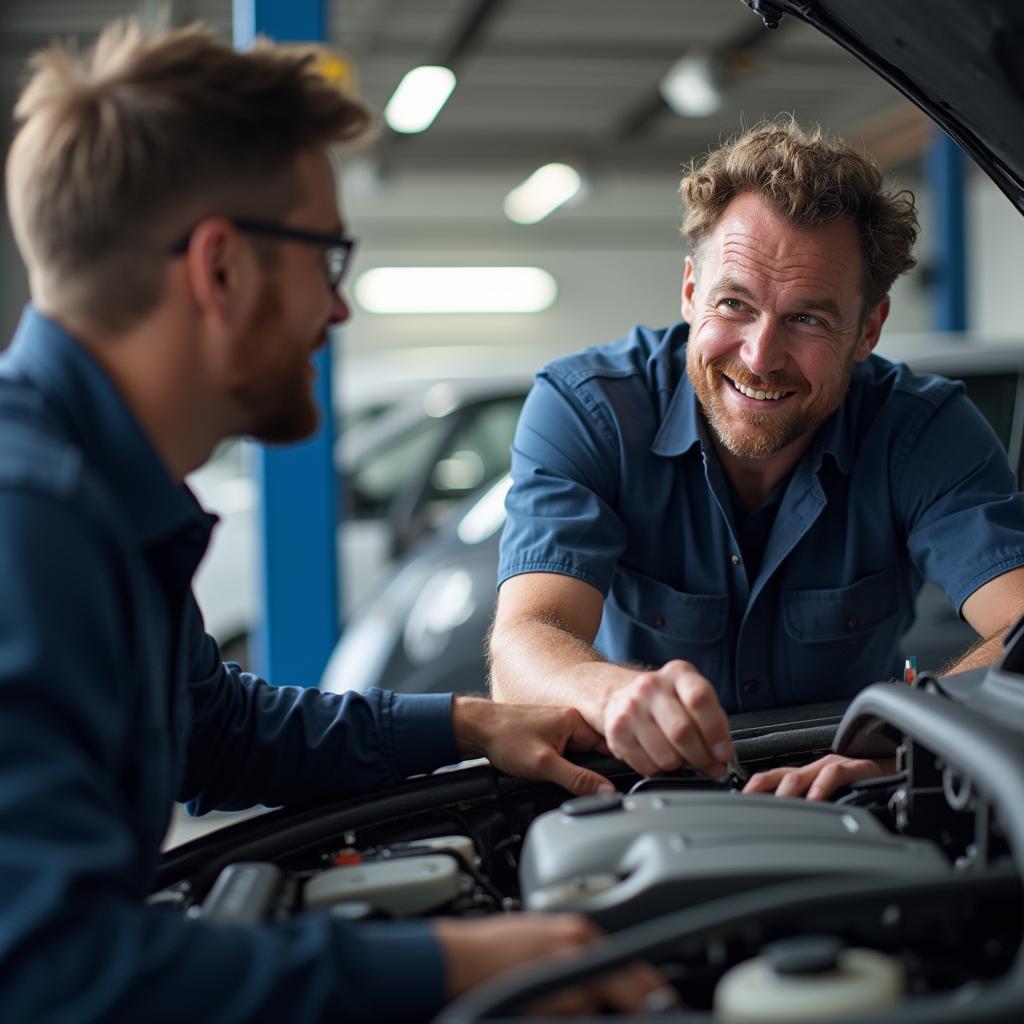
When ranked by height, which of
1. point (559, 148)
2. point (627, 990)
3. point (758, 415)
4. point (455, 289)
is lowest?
point (627, 990)

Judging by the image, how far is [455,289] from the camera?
14.9m

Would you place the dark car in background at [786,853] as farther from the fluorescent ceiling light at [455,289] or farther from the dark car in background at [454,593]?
the fluorescent ceiling light at [455,289]

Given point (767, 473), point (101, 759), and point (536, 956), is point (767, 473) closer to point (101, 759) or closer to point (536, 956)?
point (536, 956)

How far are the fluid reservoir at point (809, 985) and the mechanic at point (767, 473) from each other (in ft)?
3.67

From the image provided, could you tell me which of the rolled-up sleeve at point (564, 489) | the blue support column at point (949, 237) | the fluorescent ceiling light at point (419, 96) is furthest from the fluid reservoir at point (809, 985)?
the fluorescent ceiling light at point (419, 96)

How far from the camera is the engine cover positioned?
3.79 ft

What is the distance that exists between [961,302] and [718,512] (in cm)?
649

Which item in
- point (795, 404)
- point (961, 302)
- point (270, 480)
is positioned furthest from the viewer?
point (961, 302)

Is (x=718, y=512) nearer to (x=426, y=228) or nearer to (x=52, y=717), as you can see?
(x=52, y=717)

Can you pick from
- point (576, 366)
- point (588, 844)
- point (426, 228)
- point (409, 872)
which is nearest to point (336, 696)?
point (409, 872)

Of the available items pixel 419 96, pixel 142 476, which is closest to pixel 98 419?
pixel 142 476

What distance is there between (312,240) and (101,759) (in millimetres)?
546

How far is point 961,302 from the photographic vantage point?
808 cm

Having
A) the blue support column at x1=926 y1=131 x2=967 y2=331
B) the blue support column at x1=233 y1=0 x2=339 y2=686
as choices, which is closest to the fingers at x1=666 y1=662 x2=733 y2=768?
the blue support column at x1=233 y1=0 x2=339 y2=686
